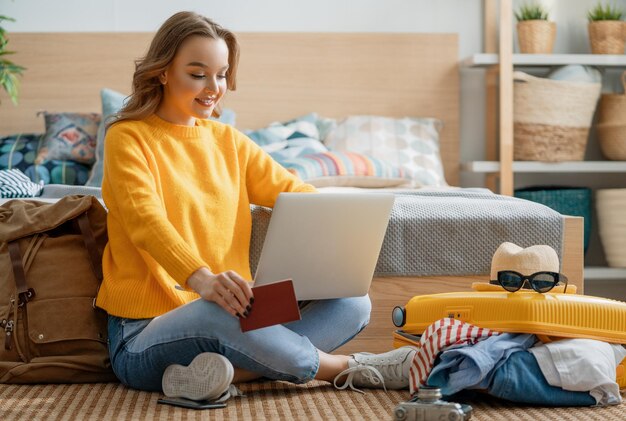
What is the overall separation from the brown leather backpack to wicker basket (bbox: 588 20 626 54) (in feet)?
8.35

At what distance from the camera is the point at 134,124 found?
6.10 ft

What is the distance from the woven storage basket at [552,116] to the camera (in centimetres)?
372

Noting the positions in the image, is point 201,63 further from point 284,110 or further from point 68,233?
point 284,110

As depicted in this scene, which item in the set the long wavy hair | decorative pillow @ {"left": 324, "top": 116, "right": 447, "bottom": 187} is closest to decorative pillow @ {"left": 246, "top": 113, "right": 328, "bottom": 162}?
decorative pillow @ {"left": 324, "top": 116, "right": 447, "bottom": 187}

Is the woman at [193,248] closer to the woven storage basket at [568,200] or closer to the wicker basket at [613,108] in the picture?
the woven storage basket at [568,200]

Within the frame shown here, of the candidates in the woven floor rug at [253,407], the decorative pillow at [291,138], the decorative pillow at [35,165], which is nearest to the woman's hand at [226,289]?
the woven floor rug at [253,407]

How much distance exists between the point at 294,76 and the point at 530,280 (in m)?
2.29

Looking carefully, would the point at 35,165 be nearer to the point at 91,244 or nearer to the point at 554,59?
the point at 91,244

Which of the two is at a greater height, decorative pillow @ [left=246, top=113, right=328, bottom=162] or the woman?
decorative pillow @ [left=246, top=113, right=328, bottom=162]

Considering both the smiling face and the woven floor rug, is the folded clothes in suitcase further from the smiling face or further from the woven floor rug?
the smiling face

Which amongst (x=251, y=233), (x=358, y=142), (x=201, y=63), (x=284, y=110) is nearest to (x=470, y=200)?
(x=251, y=233)

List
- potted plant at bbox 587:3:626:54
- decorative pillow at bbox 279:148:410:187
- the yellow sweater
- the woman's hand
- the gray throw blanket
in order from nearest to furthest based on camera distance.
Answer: the woman's hand
the yellow sweater
the gray throw blanket
decorative pillow at bbox 279:148:410:187
potted plant at bbox 587:3:626:54

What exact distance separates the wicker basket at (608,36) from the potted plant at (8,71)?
2.25 metres

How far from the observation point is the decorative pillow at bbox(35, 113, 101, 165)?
11.0ft
